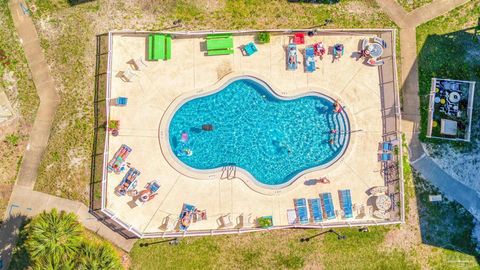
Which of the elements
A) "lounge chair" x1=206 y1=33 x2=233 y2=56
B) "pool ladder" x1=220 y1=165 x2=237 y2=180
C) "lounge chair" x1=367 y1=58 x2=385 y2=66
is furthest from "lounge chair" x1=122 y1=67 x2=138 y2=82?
"lounge chair" x1=367 y1=58 x2=385 y2=66

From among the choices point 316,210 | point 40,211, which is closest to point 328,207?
point 316,210

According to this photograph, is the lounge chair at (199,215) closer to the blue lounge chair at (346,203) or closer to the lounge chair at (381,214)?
the blue lounge chair at (346,203)

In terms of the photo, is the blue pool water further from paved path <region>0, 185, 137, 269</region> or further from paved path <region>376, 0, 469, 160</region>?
paved path <region>0, 185, 137, 269</region>

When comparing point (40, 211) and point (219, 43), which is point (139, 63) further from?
point (40, 211)

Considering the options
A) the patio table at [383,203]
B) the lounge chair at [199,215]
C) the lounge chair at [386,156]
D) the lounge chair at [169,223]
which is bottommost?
the lounge chair at [169,223]

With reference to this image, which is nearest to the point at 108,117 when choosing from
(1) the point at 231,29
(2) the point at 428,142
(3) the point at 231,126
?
(3) the point at 231,126

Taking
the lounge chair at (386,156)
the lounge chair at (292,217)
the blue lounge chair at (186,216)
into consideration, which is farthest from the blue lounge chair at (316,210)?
the blue lounge chair at (186,216)
